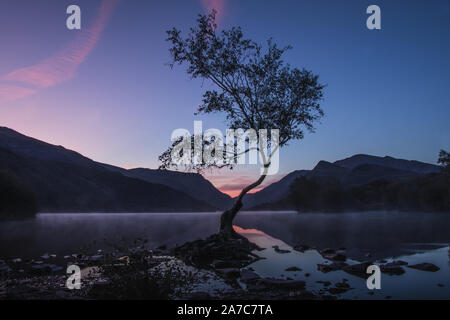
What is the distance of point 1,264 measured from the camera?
13922 millimetres

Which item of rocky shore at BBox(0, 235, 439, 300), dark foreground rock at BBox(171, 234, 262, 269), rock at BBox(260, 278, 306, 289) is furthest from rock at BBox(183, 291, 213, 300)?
dark foreground rock at BBox(171, 234, 262, 269)

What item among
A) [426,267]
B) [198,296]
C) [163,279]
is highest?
[163,279]

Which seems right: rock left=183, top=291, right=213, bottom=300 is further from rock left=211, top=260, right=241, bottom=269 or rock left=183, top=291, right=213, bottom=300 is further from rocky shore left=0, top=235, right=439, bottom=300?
rock left=211, top=260, right=241, bottom=269

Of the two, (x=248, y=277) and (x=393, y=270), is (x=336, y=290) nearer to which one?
(x=248, y=277)

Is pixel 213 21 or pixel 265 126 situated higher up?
pixel 213 21

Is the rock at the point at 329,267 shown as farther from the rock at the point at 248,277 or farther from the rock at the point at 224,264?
the rock at the point at 224,264

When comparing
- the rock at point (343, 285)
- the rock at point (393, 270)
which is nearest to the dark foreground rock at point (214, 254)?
the rock at point (343, 285)

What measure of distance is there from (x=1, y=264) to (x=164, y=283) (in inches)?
406

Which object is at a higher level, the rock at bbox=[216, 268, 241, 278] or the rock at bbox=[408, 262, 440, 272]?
the rock at bbox=[408, 262, 440, 272]

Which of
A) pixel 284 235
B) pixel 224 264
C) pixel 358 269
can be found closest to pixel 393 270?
pixel 358 269

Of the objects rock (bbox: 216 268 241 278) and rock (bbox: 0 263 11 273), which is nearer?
rock (bbox: 216 268 241 278)

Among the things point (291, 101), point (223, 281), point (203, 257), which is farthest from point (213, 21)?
point (223, 281)
